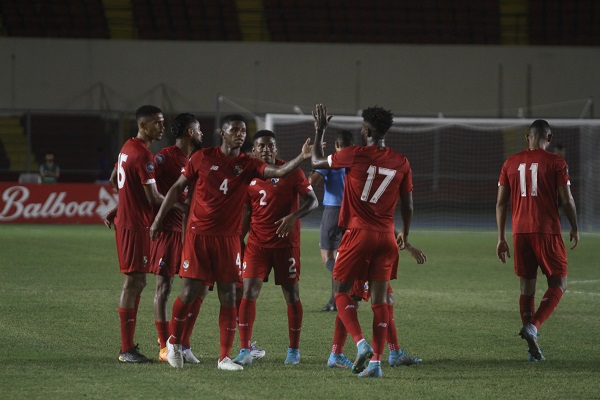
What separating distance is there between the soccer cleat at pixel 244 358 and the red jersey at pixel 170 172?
1205mm

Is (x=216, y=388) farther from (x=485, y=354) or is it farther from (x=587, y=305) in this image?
(x=587, y=305)

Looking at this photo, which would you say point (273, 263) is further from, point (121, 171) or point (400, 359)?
point (121, 171)

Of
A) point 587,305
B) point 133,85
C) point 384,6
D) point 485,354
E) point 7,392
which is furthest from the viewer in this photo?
point 384,6

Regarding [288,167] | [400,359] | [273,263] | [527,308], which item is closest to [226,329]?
[273,263]

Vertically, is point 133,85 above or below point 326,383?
above

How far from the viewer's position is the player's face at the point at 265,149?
7.83 m

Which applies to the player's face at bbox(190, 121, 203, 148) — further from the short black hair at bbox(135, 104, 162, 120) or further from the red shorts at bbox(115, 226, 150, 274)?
the red shorts at bbox(115, 226, 150, 274)

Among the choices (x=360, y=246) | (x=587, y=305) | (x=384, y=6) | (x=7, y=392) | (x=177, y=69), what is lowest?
(x=587, y=305)

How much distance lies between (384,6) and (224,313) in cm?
2582

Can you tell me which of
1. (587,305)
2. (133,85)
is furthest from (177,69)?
(587,305)

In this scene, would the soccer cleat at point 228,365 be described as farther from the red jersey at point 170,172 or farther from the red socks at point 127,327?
the red jersey at point 170,172

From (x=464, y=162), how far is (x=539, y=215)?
22.1 meters

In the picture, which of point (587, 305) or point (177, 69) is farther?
point (177, 69)

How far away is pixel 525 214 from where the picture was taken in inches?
333
